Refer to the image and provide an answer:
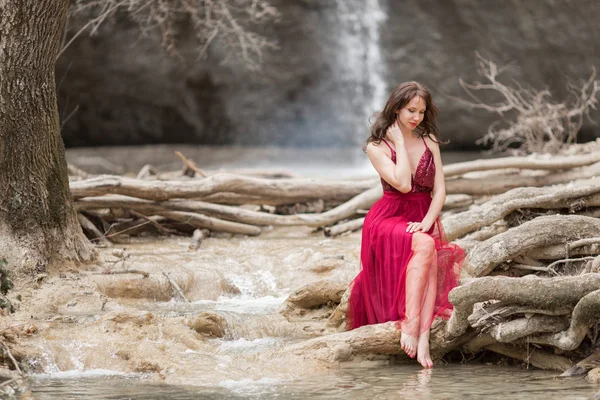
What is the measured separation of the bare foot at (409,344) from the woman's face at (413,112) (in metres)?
1.34

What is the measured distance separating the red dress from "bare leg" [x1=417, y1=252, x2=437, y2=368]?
75 millimetres

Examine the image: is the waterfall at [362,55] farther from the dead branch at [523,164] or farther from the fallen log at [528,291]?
the fallen log at [528,291]

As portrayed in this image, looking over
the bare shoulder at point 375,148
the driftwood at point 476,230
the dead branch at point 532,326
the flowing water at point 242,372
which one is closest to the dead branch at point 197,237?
the driftwood at point 476,230

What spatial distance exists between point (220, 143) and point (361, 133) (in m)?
2.67

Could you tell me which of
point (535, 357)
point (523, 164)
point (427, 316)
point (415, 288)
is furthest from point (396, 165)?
point (523, 164)

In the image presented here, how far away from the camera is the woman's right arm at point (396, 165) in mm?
5750

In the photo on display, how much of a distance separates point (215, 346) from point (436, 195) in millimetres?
1711

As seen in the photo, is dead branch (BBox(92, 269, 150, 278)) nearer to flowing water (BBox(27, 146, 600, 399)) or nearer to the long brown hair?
flowing water (BBox(27, 146, 600, 399))

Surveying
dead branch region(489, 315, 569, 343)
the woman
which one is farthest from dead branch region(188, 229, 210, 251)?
dead branch region(489, 315, 569, 343)

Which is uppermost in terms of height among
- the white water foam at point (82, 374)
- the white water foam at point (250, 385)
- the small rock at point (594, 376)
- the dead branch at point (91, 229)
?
the dead branch at point (91, 229)

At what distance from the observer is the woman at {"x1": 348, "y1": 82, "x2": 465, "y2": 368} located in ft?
18.0

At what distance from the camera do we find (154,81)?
1669 cm

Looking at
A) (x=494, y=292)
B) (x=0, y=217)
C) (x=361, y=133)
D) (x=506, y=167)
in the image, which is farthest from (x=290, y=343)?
(x=361, y=133)

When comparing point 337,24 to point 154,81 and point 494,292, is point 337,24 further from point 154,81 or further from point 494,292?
point 494,292
